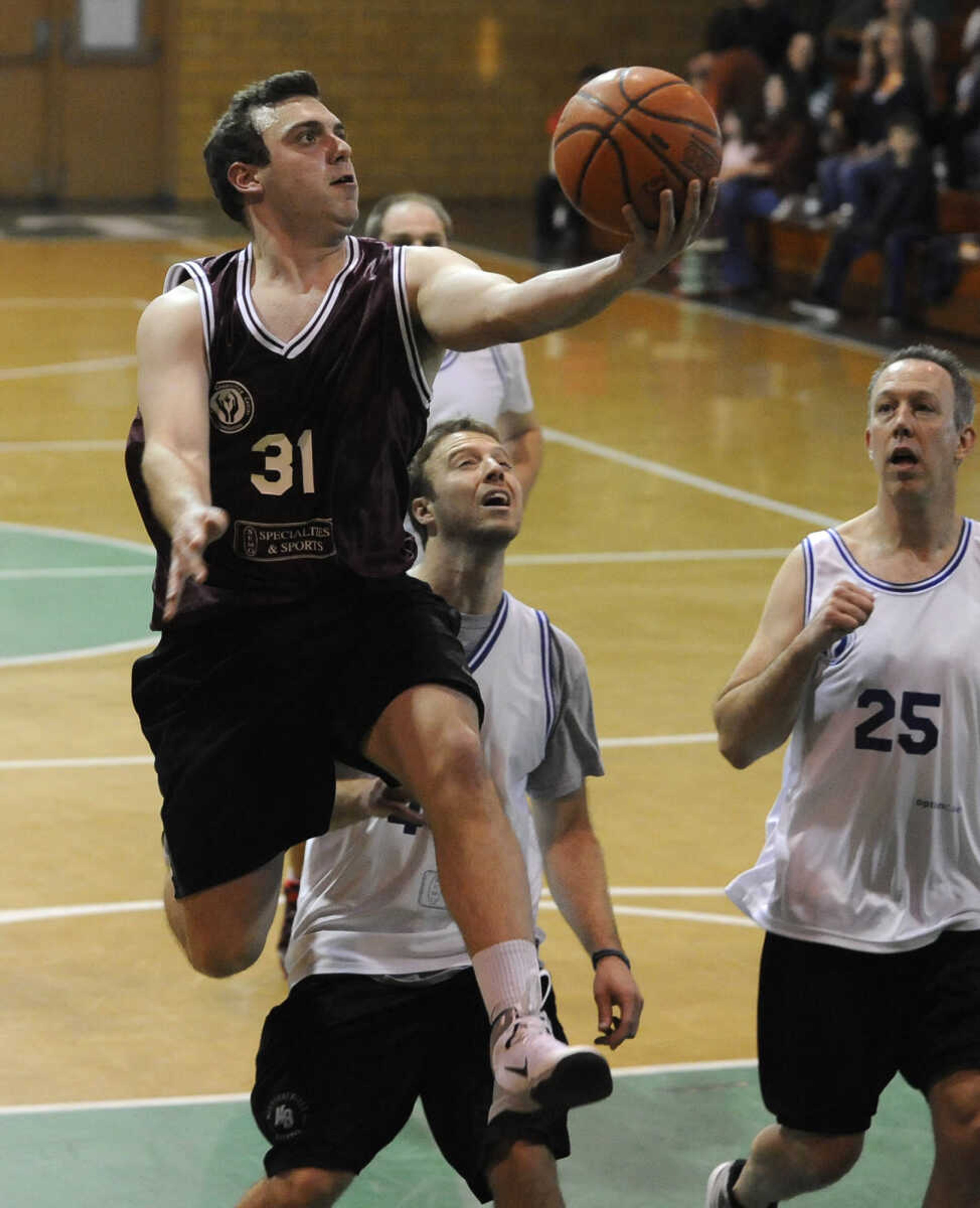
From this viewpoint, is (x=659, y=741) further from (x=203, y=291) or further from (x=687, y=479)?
(x=687, y=479)

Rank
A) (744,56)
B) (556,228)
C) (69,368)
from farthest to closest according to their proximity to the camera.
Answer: (556,228)
(744,56)
(69,368)

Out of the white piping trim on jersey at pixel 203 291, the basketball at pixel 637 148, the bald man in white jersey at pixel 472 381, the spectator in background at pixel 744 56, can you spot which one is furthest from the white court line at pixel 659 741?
the spectator in background at pixel 744 56

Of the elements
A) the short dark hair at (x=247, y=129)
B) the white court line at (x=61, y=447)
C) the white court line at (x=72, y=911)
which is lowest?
the white court line at (x=61, y=447)

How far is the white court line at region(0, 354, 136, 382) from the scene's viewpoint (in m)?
16.0

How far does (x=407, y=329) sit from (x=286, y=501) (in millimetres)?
413

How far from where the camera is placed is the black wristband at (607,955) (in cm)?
441

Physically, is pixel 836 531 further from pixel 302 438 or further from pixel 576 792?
pixel 302 438

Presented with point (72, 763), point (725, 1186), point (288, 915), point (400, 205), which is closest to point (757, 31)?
point (72, 763)

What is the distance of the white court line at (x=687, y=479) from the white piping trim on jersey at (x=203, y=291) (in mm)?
7327

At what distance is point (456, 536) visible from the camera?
4.66 m

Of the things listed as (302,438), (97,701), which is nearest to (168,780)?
(302,438)

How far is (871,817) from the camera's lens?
4.50 meters

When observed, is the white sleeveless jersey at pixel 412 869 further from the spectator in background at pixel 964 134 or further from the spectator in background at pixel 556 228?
the spectator in background at pixel 556 228

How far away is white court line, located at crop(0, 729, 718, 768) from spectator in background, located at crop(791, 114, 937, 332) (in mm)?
10324
